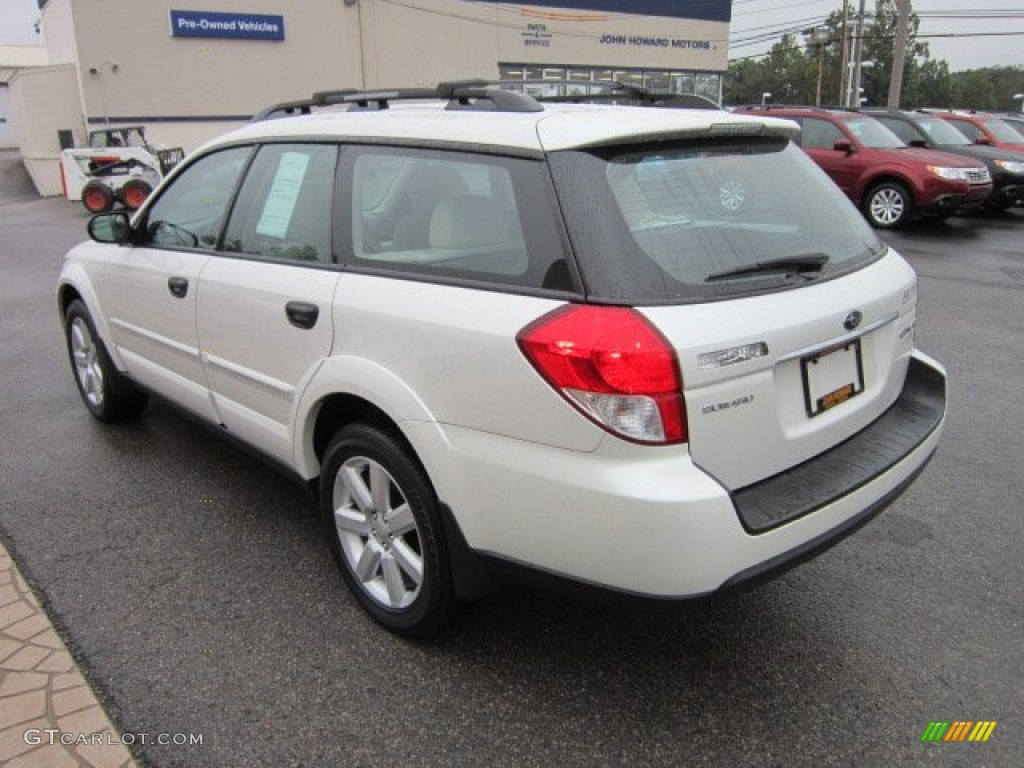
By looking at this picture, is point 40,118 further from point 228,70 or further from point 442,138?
point 442,138

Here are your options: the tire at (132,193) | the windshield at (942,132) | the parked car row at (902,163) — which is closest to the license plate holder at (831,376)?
the parked car row at (902,163)

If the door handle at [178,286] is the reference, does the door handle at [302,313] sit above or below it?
above

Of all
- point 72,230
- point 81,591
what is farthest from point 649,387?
point 72,230

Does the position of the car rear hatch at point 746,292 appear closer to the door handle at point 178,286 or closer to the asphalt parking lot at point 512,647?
the asphalt parking lot at point 512,647

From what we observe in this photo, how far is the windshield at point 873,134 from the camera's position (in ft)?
42.1

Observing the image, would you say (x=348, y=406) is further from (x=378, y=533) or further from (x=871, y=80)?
(x=871, y=80)

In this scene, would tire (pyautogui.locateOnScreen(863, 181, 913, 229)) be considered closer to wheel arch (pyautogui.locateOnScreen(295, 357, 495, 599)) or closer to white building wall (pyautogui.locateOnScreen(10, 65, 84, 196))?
wheel arch (pyautogui.locateOnScreen(295, 357, 495, 599))

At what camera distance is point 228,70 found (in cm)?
2736

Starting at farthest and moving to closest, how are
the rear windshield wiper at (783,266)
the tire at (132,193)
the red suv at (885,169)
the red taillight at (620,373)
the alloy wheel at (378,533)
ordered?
1. the tire at (132,193)
2. the red suv at (885,169)
3. the alloy wheel at (378,533)
4. the rear windshield wiper at (783,266)
5. the red taillight at (620,373)

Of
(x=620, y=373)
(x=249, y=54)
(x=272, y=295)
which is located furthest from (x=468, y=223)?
(x=249, y=54)

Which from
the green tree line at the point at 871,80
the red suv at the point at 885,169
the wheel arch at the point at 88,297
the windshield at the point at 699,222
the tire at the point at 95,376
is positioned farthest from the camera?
the green tree line at the point at 871,80

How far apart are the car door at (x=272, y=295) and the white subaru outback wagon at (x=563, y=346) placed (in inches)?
0.6

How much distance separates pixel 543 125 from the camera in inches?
95.9

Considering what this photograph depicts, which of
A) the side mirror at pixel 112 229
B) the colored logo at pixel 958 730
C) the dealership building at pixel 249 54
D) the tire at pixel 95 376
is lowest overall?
the colored logo at pixel 958 730
